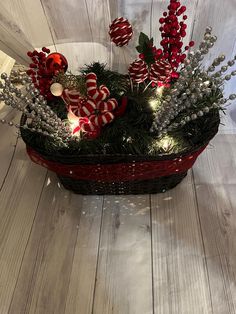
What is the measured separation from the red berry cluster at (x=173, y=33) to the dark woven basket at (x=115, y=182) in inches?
8.0

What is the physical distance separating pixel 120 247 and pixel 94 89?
1.36 ft

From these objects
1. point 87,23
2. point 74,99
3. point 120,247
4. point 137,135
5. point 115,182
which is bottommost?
point 120,247

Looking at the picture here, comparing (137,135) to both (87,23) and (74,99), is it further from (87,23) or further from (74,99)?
(87,23)

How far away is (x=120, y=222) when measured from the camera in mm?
922

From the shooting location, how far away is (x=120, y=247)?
0.87m

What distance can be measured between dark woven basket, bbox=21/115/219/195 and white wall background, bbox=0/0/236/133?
0.22 metres

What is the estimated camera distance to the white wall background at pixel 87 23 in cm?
83

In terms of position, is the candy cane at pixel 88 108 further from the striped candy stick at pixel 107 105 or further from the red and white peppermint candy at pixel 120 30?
the red and white peppermint candy at pixel 120 30

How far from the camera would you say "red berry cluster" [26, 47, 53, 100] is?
2.64ft

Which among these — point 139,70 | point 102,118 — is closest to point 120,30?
point 139,70

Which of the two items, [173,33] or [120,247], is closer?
[173,33]

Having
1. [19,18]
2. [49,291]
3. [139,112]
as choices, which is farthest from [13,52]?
[49,291]

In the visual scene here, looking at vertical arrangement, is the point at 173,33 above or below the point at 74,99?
above

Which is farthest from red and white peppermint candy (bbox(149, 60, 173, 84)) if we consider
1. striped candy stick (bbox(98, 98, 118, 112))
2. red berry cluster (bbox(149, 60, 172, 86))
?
striped candy stick (bbox(98, 98, 118, 112))
